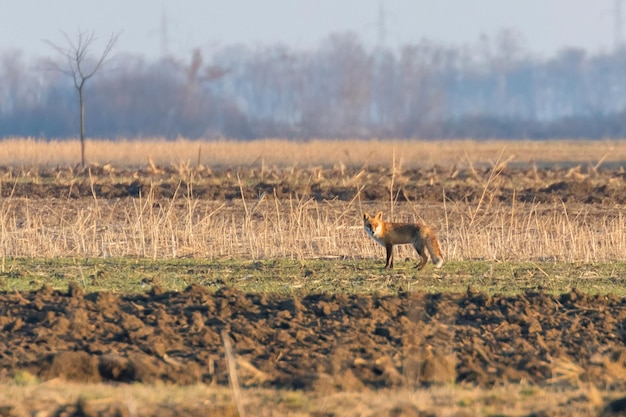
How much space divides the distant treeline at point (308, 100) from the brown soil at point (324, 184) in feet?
110

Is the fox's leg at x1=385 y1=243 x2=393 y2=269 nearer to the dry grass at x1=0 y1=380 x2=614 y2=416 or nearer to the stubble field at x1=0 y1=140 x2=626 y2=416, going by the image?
the stubble field at x1=0 y1=140 x2=626 y2=416

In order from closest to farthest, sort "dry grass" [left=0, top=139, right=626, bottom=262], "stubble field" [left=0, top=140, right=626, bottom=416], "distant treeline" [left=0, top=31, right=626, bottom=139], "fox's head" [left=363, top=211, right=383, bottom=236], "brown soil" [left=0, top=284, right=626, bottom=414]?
"stubble field" [left=0, top=140, right=626, bottom=416], "brown soil" [left=0, top=284, right=626, bottom=414], "fox's head" [left=363, top=211, right=383, bottom=236], "dry grass" [left=0, top=139, right=626, bottom=262], "distant treeline" [left=0, top=31, right=626, bottom=139]

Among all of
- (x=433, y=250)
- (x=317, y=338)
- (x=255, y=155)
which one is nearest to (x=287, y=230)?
(x=433, y=250)

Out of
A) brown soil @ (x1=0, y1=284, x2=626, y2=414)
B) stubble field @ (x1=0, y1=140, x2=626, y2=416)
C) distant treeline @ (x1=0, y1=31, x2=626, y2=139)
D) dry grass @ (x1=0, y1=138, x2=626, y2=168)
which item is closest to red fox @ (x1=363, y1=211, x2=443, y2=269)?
stubble field @ (x1=0, y1=140, x2=626, y2=416)

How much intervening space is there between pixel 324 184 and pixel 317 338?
17929 mm

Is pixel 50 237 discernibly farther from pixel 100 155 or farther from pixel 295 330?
pixel 100 155

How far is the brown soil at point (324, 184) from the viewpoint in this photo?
79.6 ft

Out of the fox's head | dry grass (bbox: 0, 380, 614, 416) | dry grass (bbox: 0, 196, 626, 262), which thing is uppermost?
the fox's head

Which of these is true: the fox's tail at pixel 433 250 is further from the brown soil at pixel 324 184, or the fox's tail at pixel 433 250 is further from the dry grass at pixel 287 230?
the brown soil at pixel 324 184

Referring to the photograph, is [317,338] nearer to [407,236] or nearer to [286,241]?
[407,236]

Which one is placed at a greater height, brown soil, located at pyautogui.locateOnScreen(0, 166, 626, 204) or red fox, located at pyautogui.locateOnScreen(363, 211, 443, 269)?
red fox, located at pyautogui.locateOnScreen(363, 211, 443, 269)

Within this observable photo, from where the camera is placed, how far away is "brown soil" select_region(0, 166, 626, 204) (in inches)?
955

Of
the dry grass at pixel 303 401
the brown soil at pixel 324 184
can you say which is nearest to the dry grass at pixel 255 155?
the brown soil at pixel 324 184

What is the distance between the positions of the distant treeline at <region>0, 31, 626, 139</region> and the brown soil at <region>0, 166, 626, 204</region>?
33.7 metres
